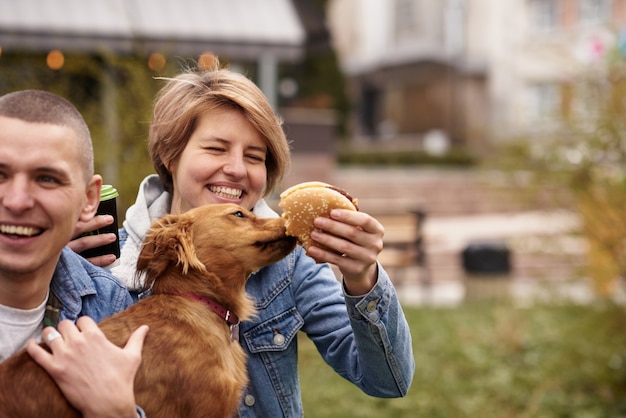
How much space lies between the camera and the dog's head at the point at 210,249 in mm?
2395

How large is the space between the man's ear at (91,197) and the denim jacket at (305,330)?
0.39 meters

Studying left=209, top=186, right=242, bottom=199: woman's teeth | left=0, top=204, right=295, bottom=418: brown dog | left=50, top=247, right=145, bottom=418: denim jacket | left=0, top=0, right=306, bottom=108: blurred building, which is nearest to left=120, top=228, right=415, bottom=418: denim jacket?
left=0, top=204, right=295, bottom=418: brown dog

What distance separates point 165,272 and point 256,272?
13.9 inches

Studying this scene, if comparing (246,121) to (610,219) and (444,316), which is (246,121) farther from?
(444,316)

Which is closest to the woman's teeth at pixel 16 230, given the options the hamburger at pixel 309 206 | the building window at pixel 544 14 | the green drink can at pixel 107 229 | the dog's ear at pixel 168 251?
the dog's ear at pixel 168 251

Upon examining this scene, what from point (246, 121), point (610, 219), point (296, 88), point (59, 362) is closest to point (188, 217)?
point (246, 121)

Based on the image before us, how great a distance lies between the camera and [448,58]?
40656 mm

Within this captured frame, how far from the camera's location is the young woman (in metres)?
2.52

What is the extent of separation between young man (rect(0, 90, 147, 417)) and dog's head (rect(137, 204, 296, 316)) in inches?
10.3

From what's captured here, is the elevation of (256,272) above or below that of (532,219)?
above

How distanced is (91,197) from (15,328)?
396 millimetres

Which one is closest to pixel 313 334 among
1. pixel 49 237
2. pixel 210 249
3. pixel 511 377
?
pixel 210 249

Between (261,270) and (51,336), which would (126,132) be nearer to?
(261,270)

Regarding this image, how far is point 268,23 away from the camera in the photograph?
13562mm
